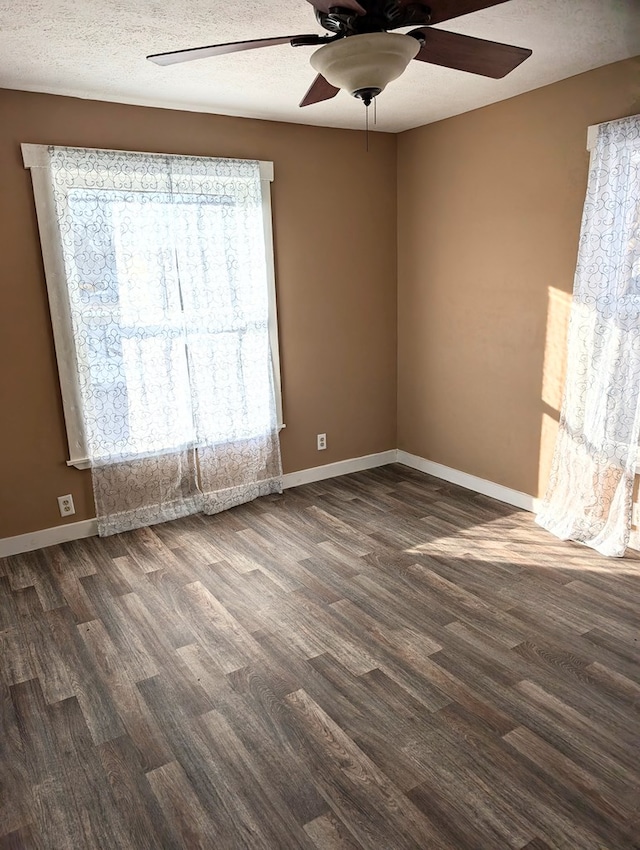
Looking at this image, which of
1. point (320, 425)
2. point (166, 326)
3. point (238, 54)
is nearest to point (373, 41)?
point (238, 54)

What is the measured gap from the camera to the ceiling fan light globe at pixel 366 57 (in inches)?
64.8

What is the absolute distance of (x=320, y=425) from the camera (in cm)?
458

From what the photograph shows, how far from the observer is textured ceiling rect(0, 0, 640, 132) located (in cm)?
229

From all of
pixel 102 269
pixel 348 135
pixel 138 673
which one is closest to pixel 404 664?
pixel 138 673

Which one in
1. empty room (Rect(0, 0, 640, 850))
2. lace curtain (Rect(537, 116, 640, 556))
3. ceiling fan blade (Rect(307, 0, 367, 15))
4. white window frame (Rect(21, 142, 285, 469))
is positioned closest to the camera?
ceiling fan blade (Rect(307, 0, 367, 15))

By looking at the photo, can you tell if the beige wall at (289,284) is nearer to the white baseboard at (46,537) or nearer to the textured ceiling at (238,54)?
the white baseboard at (46,537)

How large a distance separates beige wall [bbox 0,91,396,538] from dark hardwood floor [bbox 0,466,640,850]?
2.57 feet

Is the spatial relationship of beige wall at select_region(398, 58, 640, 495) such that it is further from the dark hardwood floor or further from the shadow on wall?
the dark hardwood floor

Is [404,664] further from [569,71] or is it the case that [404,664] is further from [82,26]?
[569,71]

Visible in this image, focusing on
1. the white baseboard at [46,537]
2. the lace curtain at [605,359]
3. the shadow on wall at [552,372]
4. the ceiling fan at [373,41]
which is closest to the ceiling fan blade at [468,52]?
the ceiling fan at [373,41]

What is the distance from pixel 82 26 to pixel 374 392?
3086mm

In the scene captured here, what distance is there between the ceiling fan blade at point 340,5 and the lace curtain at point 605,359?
78.8 inches

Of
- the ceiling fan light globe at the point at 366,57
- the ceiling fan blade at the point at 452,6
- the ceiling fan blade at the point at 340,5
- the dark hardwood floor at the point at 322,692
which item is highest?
the ceiling fan blade at the point at 452,6

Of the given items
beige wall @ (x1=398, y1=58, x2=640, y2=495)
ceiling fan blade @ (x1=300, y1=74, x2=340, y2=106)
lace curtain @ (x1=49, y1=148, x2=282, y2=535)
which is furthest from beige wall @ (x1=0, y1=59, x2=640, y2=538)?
ceiling fan blade @ (x1=300, y1=74, x2=340, y2=106)
